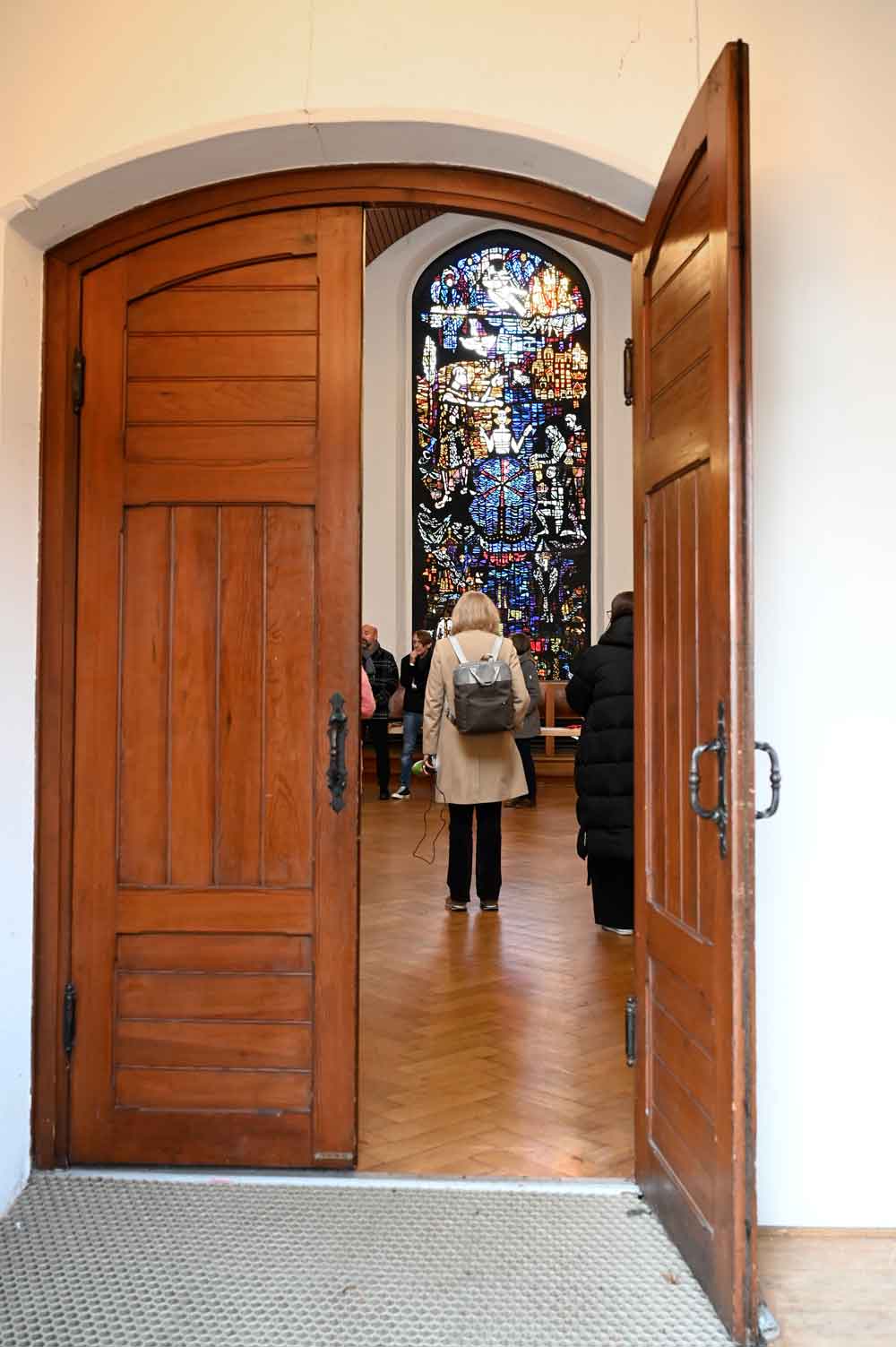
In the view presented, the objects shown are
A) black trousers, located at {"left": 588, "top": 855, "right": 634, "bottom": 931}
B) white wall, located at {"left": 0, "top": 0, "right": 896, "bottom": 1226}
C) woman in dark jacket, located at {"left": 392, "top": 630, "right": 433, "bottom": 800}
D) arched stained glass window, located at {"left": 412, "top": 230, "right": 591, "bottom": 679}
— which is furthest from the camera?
arched stained glass window, located at {"left": 412, "top": 230, "right": 591, "bottom": 679}

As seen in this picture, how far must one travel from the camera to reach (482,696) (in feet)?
16.4

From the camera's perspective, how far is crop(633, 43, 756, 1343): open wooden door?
6.62ft

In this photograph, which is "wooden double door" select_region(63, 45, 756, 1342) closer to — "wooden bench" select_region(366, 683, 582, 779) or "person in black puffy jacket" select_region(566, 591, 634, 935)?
"person in black puffy jacket" select_region(566, 591, 634, 935)

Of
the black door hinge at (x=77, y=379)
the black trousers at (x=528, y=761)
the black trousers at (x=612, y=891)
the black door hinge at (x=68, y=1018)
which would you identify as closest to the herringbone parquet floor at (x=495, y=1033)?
the black trousers at (x=612, y=891)

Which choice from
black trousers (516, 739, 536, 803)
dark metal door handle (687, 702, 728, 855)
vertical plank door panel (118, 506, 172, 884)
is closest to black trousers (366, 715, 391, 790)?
black trousers (516, 739, 536, 803)

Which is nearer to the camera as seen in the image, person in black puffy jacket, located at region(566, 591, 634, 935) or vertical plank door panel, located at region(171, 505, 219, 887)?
vertical plank door panel, located at region(171, 505, 219, 887)

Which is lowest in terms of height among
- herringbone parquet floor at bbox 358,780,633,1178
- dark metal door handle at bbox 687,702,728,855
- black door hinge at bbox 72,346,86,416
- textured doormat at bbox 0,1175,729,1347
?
textured doormat at bbox 0,1175,729,1347

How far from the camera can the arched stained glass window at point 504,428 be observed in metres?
12.1

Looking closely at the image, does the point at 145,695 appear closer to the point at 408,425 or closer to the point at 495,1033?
the point at 495,1033

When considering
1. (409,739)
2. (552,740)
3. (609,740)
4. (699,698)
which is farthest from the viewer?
(552,740)

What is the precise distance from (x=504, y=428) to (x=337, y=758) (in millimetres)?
9934

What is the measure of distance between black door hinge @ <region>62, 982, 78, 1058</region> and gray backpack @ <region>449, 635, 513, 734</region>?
2.48 meters

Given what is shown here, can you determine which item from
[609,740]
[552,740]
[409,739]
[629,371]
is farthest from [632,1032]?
[552,740]

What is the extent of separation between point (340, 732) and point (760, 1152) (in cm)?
132
